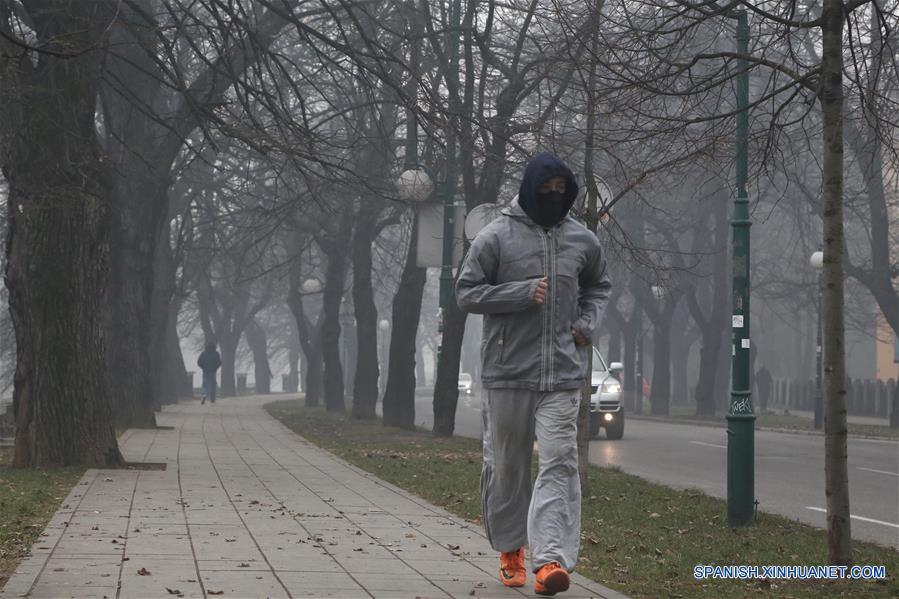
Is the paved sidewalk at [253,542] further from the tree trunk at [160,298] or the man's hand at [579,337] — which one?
the tree trunk at [160,298]

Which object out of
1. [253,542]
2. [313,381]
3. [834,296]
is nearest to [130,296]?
[253,542]

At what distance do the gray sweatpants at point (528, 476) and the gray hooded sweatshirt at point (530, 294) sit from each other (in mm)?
100

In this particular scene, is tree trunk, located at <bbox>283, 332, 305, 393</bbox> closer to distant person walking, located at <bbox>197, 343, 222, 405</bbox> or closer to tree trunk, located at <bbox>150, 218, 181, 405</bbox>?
distant person walking, located at <bbox>197, 343, 222, 405</bbox>

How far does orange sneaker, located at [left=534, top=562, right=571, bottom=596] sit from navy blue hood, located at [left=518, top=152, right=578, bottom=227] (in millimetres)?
1599

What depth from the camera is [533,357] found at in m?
6.81

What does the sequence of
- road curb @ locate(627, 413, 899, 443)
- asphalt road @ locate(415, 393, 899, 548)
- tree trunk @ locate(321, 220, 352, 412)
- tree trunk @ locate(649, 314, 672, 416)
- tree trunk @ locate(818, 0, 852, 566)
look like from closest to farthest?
tree trunk @ locate(818, 0, 852, 566) → asphalt road @ locate(415, 393, 899, 548) → road curb @ locate(627, 413, 899, 443) → tree trunk @ locate(321, 220, 352, 412) → tree trunk @ locate(649, 314, 672, 416)

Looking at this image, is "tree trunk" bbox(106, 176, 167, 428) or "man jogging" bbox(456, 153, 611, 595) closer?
"man jogging" bbox(456, 153, 611, 595)

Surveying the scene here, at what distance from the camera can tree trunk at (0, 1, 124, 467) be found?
13562 millimetres

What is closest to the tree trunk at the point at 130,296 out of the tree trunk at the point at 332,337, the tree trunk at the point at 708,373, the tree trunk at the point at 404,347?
the tree trunk at the point at 404,347

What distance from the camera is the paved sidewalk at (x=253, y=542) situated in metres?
6.80

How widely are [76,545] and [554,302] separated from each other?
3.07 m

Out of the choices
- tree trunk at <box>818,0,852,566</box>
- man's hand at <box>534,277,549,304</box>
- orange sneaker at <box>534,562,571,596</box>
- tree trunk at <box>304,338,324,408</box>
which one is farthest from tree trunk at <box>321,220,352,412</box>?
orange sneaker at <box>534,562,571,596</box>

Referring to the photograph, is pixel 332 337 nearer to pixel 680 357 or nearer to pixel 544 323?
pixel 680 357

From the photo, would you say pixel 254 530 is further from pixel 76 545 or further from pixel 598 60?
pixel 598 60
